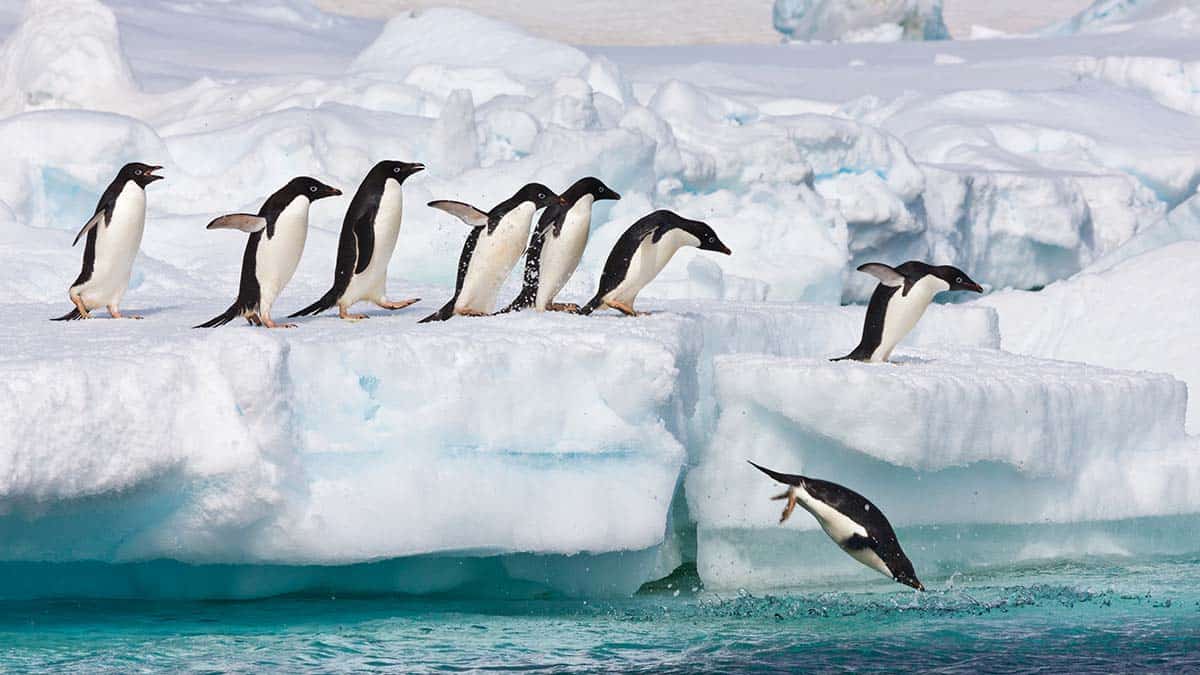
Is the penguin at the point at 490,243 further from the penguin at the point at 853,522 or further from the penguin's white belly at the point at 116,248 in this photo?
the penguin at the point at 853,522

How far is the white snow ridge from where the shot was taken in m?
5.74

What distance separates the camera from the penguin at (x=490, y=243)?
7512 millimetres

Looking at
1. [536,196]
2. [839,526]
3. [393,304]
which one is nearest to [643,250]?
[536,196]

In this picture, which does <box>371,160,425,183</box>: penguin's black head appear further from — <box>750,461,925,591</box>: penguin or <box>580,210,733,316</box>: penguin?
<box>750,461,925,591</box>: penguin

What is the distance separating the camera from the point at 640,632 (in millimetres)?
5930

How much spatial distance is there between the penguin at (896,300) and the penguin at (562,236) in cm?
133

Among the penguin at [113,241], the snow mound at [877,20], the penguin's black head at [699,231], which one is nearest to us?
the penguin's black head at [699,231]

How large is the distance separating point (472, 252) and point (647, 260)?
814mm

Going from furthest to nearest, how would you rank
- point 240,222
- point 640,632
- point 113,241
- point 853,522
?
point 113,241 < point 240,222 < point 853,522 < point 640,632

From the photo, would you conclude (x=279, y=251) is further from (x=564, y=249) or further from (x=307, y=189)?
(x=564, y=249)

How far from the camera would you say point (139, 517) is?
18.9 feet

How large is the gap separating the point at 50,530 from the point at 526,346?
6.09ft

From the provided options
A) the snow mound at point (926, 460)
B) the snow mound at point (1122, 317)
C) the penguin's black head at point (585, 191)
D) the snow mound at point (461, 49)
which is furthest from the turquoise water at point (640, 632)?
the snow mound at point (461, 49)

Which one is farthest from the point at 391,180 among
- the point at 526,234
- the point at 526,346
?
the point at 526,346
